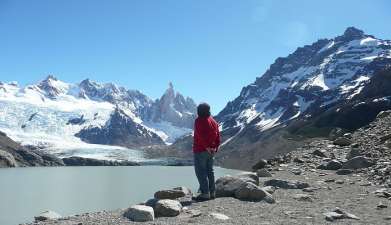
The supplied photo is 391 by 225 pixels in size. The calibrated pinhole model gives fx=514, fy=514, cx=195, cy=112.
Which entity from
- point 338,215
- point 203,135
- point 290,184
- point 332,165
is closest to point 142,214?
point 203,135

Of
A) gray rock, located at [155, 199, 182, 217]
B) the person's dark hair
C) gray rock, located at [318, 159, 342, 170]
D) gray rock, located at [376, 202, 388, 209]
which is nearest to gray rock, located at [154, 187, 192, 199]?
the person's dark hair

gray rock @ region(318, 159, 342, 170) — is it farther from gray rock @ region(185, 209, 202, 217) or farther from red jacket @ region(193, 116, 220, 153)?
gray rock @ region(185, 209, 202, 217)

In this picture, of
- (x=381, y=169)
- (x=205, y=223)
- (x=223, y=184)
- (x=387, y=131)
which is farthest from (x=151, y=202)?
(x=387, y=131)

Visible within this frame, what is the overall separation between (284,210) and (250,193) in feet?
7.97

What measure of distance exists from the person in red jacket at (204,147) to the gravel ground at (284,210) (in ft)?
2.38

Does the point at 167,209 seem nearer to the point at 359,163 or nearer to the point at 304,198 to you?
the point at 304,198

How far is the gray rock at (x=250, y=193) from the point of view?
56.2 ft

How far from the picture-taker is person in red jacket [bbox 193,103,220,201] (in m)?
17.4

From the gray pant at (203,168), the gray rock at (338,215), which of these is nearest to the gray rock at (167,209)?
the gray pant at (203,168)

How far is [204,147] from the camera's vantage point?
686 inches

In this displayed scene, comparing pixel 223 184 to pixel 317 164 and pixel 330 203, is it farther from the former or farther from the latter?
pixel 317 164

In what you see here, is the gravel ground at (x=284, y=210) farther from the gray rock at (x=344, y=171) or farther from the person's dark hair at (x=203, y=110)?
the gray rock at (x=344, y=171)

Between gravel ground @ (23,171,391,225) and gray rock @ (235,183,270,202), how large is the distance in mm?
378

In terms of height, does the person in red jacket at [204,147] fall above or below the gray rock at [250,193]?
above
